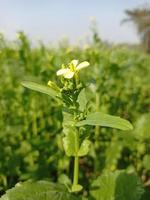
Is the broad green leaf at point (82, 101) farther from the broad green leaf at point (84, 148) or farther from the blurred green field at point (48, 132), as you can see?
the blurred green field at point (48, 132)

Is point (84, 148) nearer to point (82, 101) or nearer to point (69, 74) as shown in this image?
point (82, 101)

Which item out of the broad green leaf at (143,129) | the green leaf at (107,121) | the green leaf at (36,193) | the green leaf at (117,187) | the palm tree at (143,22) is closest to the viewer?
the green leaf at (107,121)

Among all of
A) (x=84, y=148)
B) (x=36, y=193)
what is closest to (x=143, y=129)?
(x=84, y=148)

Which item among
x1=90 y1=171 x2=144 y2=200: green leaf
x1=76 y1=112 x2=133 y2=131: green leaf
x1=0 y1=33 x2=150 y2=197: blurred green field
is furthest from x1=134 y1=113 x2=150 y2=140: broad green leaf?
x1=76 y1=112 x2=133 y2=131: green leaf

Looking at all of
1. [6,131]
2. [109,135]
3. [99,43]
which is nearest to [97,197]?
[6,131]

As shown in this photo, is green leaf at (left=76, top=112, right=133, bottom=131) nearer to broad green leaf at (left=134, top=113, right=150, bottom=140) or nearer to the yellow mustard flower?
the yellow mustard flower

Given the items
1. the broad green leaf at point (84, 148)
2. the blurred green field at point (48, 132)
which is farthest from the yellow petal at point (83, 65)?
the blurred green field at point (48, 132)

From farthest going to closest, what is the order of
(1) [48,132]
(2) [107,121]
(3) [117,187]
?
(1) [48,132] → (3) [117,187] → (2) [107,121]
